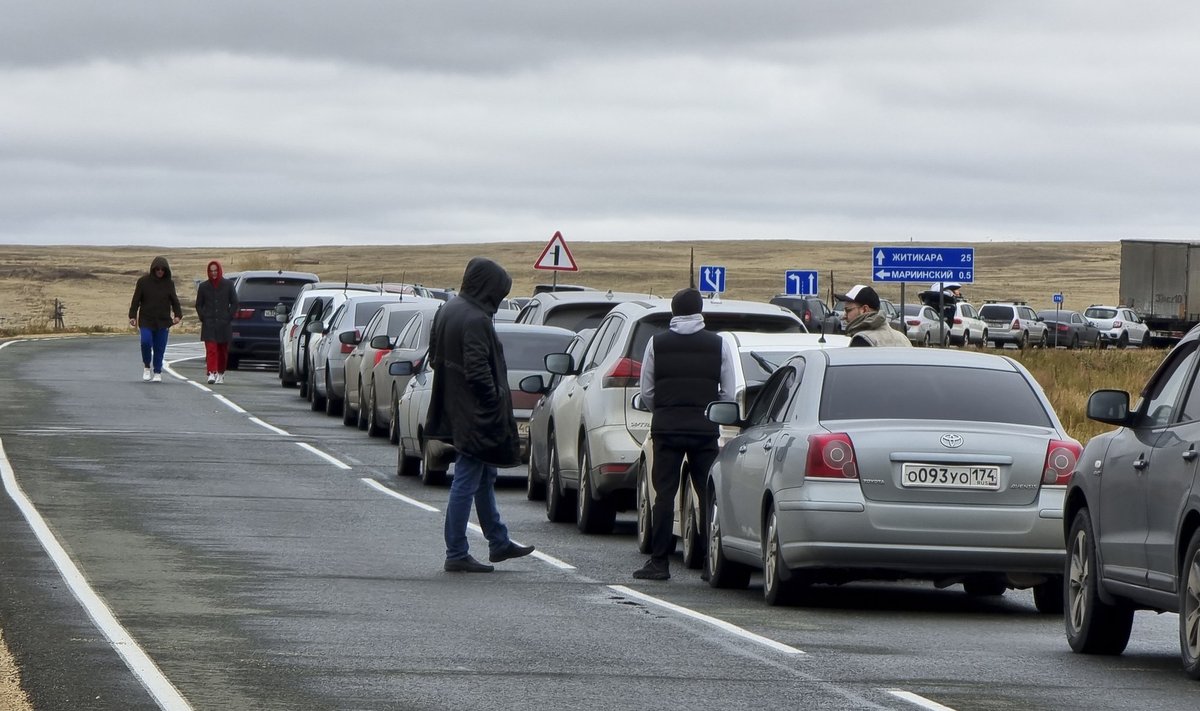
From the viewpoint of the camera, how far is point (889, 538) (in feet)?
37.6

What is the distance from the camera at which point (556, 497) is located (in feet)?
55.6

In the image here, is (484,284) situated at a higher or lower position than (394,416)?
higher

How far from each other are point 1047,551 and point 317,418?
61.2 ft

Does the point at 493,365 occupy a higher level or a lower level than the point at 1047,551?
higher

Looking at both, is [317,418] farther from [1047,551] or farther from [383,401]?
[1047,551]

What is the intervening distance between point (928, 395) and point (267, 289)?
30.5m

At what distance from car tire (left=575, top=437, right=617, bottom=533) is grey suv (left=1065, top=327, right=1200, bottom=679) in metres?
5.58

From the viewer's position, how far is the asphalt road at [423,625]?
8602 millimetres

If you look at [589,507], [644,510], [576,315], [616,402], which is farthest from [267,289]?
[644,510]

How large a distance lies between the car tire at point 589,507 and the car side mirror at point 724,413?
2975 millimetres

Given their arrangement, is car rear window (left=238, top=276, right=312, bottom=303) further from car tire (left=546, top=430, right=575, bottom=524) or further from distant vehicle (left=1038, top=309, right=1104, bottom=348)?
distant vehicle (left=1038, top=309, right=1104, bottom=348)

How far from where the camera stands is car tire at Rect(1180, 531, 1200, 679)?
356 inches

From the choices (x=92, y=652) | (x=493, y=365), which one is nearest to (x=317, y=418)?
(x=493, y=365)

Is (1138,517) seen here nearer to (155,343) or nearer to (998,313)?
(155,343)
